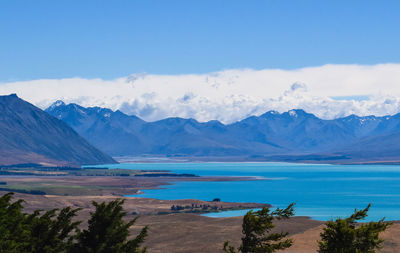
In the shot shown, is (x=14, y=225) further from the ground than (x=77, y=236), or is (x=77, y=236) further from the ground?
(x=14, y=225)

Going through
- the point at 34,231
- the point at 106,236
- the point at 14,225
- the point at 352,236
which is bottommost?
the point at 352,236

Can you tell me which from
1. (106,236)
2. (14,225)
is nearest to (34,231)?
(14,225)

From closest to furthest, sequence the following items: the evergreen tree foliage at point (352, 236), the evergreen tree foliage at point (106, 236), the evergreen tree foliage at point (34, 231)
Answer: the evergreen tree foliage at point (352, 236) < the evergreen tree foliage at point (106, 236) < the evergreen tree foliage at point (34, 231)

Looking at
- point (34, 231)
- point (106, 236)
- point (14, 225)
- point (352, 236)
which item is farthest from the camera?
point (34, 231)

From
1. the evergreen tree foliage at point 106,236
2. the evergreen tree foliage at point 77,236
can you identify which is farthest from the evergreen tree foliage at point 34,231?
the evergreen tree foliage at point 106,236

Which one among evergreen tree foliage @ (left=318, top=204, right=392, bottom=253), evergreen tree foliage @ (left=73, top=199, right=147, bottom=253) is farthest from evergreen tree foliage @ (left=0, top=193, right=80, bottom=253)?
evergreen tree foliage @ (left=318, top=204, right=392, bottom=253)

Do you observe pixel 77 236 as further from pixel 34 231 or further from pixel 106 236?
pixel 34 231

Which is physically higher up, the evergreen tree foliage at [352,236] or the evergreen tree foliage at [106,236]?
the evergreen tree foliage at [106,236]

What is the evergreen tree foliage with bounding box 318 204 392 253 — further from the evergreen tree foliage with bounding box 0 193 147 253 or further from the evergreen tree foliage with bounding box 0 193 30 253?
the evergreen tree foliage with bounding box 0 193 30 253

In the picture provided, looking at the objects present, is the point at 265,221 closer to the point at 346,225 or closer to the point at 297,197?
the point at 346,225

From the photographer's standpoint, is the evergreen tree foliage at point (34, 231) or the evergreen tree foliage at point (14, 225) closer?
the evergreen tree foliage at point (14, 225)

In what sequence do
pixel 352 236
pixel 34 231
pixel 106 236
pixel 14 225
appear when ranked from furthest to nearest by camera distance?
1. pixel 34 231
2. pixel 14 225
3. pixel 106 236
4. pixel 352 236

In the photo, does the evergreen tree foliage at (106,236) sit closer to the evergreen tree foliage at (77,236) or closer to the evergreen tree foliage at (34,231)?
the evergreen tree foliage at (77,236)

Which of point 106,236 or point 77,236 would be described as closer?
point 106,236
